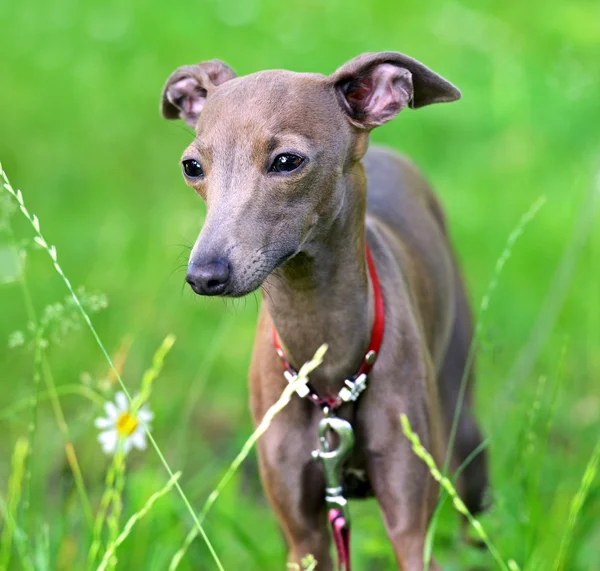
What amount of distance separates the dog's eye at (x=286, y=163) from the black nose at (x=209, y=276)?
0.35 metres

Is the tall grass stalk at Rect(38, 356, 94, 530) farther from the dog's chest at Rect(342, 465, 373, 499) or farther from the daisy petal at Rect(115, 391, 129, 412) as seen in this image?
the dog's chest at Rect(342, 465, 373, 499)

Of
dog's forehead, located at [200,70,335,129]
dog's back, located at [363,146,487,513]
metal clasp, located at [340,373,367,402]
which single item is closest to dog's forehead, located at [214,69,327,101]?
dog's forehead, located at [200,70,335,129]

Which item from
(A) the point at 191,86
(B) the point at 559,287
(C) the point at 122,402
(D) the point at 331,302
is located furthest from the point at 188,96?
(B) the point at 559,287

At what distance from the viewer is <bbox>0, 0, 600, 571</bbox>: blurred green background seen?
4.27 metres

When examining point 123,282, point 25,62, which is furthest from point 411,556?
point 25,62

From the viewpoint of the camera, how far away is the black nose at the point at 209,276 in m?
2.83

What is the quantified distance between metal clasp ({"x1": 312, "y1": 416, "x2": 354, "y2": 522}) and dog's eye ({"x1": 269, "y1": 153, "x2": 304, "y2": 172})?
29.8 inches

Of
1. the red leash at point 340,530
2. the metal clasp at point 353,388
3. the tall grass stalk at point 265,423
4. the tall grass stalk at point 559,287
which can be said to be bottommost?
the tall grass stalk at point 559,287

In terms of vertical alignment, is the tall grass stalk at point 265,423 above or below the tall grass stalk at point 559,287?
above

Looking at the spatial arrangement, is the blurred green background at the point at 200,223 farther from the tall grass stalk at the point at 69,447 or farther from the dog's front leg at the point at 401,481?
the dog's front leg at the point at 401,481

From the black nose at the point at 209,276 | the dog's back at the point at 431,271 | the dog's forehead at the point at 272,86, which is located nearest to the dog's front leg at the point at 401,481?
the dog's back at the point at 431,271

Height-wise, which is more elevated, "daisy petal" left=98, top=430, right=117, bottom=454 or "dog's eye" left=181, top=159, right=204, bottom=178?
"dog's eye" left=181, top=159, right=204, bottom=178

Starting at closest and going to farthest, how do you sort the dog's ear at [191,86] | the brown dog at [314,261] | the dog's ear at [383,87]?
the brown dog at [314,261], the dog's ear at [383,87], the dog's ear at [191,86]

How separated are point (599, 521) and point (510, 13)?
7.20m
